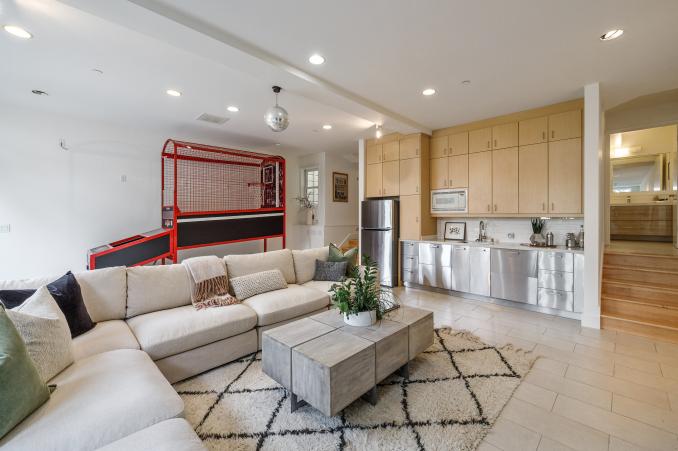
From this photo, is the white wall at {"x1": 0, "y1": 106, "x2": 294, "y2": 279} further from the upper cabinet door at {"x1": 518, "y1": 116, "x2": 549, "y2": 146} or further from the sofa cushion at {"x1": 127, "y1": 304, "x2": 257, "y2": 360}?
the upper cabinet door at {"x1": 518, "y1": 116, "x2": 549, "y2": 146}

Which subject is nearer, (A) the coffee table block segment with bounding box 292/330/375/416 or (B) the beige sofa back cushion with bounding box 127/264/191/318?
(A) the coffee table block segment with bounding box 292/330/375/416

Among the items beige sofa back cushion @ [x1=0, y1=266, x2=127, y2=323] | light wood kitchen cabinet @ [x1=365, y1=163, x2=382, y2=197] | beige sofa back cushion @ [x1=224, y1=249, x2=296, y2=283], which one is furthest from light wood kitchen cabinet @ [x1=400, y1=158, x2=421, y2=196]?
beige sofa back cushion @ [x1=0, y1=266, x2=127, y2=323]

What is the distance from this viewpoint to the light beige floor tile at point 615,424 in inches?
67.1

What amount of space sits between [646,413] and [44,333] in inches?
143

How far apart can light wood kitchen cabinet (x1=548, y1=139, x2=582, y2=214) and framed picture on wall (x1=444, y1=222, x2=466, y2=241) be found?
1.30 m

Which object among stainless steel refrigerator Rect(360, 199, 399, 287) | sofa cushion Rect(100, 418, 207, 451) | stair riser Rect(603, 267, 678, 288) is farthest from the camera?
stainless steel refrigerator Rect(360, 199, 399, 287)

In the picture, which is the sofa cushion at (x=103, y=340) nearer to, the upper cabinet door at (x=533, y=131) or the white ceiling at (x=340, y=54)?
the white ceiling at (x=340, y=54)

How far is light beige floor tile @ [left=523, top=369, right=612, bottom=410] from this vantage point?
6.81 feet

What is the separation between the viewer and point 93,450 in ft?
3.88

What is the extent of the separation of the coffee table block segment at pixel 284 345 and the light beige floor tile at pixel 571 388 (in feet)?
5.41

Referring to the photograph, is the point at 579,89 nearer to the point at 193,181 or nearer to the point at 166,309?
the point at 166,309

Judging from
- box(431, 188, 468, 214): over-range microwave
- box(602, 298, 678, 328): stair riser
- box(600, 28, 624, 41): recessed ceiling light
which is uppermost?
box(600, 28, 624, 41): recessed ceiling light

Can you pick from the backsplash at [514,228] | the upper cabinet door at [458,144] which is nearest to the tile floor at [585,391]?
the backsplash at [514,228]

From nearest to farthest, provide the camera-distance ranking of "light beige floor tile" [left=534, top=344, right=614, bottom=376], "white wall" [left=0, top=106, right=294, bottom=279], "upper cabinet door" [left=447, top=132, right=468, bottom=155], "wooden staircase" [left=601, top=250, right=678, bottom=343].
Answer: "light beige floor tile" [left=534, top=344, right=614, bottom=376] → "wooden staircase" [left=601, top=250, right=678, bottom=343] → "white wall" [left=0, top=106, right=294, bottom=279] → "upper cabinet door" [left=447, top=132, right=468, bottom=155]
